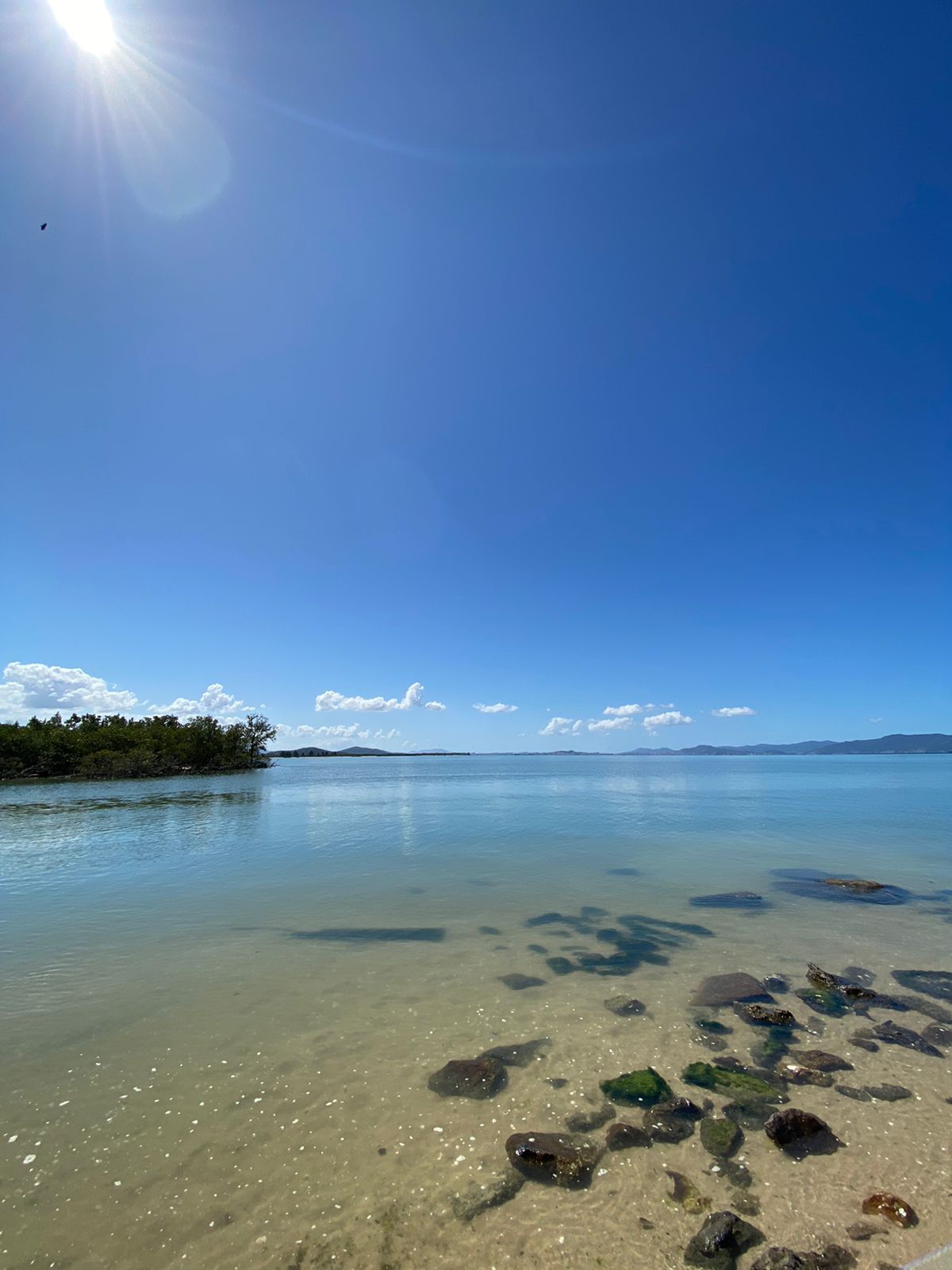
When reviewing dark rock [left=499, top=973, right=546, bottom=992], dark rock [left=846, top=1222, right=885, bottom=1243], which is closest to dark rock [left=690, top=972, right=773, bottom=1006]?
dark rock [left=499, top=973, right=546, bottom=992]

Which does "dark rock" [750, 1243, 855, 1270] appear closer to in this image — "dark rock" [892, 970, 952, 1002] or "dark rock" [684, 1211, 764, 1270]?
"dark rock" [684, 1211, 764, 1270]

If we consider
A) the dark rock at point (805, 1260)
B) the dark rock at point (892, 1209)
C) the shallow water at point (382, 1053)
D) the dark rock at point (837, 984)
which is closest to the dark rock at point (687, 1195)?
the shallow water at point (382, 1053)

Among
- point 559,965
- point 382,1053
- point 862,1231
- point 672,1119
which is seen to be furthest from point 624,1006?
point 862,1231

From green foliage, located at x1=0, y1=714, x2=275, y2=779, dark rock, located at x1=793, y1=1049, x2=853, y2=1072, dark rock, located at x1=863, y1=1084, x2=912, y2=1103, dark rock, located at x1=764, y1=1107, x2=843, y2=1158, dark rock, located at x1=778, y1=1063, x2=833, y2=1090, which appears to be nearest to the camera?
dark rock, located at x1=764, y1=1107, x2=843, y2=1158

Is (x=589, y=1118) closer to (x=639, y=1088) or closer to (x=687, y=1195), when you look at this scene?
(x=639, y=1088)

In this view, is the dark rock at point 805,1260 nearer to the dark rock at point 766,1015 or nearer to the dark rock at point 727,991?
the dark rock at point 766,1015

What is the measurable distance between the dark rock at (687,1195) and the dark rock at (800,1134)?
1.44 metres

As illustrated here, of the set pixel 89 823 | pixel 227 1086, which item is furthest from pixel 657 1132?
pixel 89 823

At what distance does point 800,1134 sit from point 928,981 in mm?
8423

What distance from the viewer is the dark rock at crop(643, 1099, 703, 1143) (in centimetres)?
701

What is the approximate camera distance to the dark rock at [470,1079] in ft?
26.6

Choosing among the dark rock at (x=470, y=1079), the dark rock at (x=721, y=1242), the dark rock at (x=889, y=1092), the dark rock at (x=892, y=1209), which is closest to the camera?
the dark rock at (x=721, y=1242)

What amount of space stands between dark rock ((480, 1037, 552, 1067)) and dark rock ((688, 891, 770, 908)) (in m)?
11.7

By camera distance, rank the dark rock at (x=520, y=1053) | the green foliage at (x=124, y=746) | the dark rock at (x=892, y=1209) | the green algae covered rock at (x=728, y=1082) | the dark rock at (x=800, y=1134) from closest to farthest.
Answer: the dark rock at (x=892, y=1209) < the dark rock at (x=800, y=1134) < the green algae covered rock at (x=728, y=1082) < the dark rock at (x=520, y=1053) < the green foliage at (x=124, y=746)
